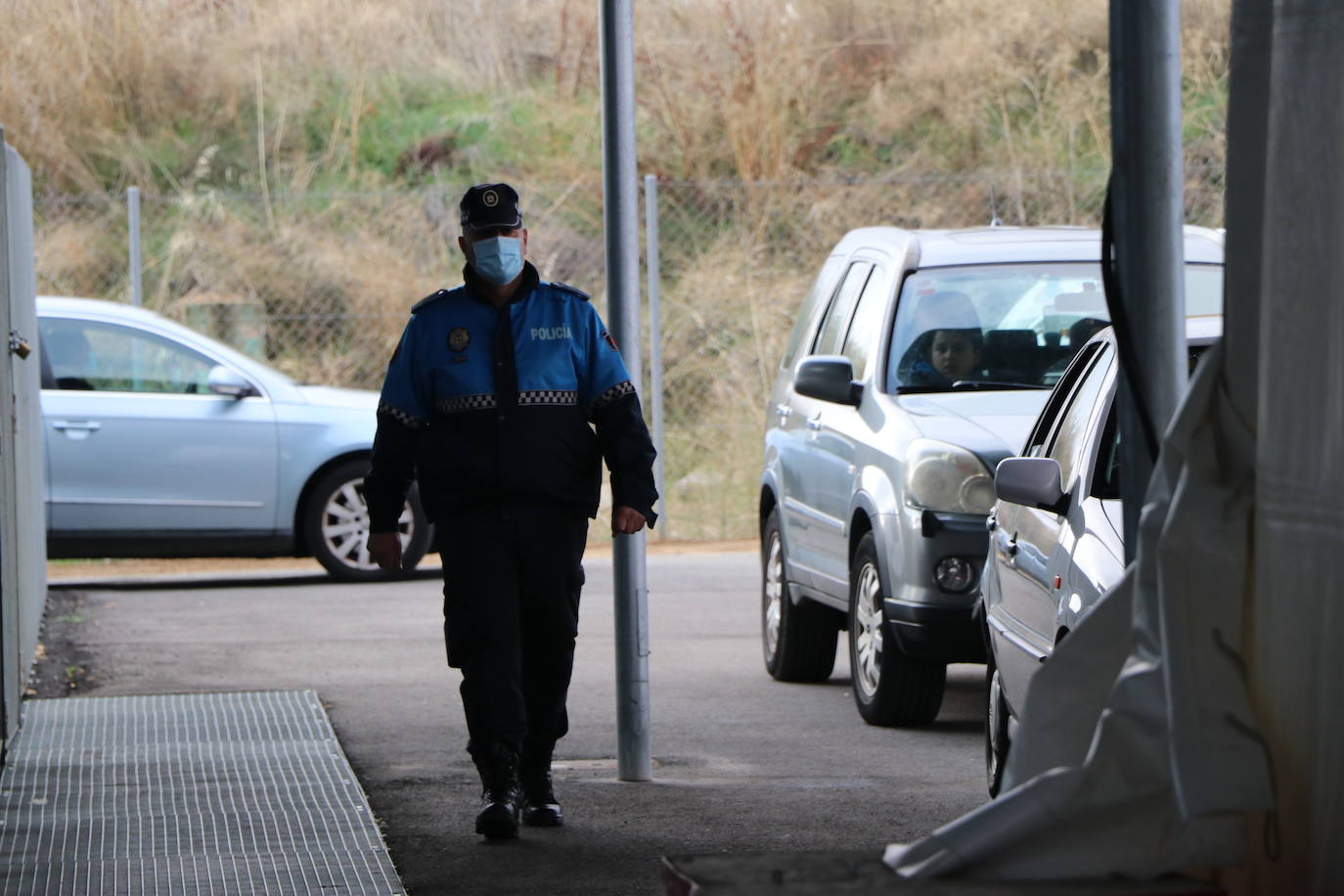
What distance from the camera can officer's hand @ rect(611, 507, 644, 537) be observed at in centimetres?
663

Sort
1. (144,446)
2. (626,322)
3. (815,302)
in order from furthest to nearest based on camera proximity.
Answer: (144,446)
(815,302)
(626,322)

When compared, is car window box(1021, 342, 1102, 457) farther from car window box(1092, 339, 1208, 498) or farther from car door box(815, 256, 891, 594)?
car door box(815, 256, 891, 594)

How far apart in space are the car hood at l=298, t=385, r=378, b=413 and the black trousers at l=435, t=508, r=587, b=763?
25.4 feet

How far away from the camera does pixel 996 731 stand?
23.0ft

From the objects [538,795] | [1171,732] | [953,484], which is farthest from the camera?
[953,484]

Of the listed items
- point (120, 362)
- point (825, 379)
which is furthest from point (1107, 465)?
point (120, 362)

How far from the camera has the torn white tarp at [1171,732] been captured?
2.58 m

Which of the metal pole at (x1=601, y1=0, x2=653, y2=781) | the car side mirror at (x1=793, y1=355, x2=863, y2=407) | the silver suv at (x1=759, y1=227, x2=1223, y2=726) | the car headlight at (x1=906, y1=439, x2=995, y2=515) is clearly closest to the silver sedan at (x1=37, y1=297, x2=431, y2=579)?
the silver suv at (x1=759, y1=227, x2=1223, y2=726)

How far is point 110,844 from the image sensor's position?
251 inches

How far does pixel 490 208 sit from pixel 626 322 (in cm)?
100

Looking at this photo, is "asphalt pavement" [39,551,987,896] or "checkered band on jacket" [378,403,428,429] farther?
"checkered band on jacket" [378,403,428,429]

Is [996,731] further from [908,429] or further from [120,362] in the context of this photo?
[120,362]

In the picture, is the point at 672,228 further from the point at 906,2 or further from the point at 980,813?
the point at 980,813

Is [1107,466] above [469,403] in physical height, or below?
below
